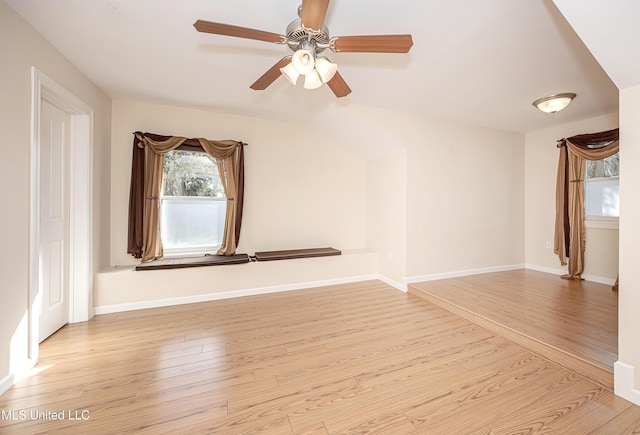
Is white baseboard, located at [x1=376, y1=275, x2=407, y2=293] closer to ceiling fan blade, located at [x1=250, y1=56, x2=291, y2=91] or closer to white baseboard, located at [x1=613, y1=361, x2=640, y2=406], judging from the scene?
white baseboard, located at [x1=613, y1=361, x2=640, y2=406]

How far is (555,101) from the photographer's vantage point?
2.95 metres

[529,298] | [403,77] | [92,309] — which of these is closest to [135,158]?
[92,309]

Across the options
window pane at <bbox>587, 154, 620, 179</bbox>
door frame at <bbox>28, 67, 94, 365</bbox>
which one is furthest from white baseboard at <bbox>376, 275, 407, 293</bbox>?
door frame at <bbox>28, 67, 94, 365</bbox>

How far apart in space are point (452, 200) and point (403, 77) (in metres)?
2.22

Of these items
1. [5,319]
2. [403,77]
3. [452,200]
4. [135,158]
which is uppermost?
[403,77]

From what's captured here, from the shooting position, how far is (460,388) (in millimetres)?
1746

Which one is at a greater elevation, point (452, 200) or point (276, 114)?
point (276, 114)

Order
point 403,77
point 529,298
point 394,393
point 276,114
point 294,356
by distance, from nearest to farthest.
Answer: point 394,393, point 294,356, point 403,77, point 529,298, point 276,114

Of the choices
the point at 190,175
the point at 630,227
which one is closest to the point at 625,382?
the point at 630,227

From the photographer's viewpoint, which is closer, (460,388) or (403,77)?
(460,388)

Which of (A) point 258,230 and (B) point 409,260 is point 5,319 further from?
(B) point 409,260

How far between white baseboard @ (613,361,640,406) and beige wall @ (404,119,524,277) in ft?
7.20

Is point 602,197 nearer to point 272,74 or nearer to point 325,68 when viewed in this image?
point 325,68

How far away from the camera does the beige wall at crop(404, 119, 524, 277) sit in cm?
383
